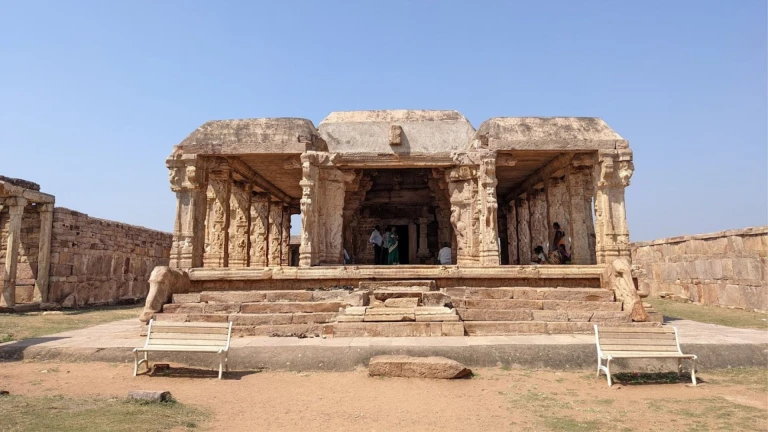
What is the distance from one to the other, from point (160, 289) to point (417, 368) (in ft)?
16.9

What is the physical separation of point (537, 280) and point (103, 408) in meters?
7.36

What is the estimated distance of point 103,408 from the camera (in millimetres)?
4102

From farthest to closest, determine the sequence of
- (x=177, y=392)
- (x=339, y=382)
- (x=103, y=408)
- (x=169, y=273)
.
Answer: (x=169, y=273), (x=339, y=382), (x=177, y=392), (x=103, y=408)

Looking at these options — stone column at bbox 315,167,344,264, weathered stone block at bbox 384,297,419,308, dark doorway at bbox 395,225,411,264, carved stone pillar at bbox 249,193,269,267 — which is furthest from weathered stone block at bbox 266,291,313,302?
dark doorway at bbox 395,225,411,264

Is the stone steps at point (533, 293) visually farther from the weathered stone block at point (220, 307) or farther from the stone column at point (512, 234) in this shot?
the stone column at point (512, 234)

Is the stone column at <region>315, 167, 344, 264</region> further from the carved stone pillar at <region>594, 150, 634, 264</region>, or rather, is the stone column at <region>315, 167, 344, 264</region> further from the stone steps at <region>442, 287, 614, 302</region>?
the carved stone pillar at <region>594, 150, 634, 264</region>

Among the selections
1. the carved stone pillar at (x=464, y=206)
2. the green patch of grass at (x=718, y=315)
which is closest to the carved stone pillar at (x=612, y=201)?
the green patch of grass at (x=718, y=315)

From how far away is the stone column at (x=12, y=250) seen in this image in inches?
505

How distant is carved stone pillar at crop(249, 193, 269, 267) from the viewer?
15.6 meters

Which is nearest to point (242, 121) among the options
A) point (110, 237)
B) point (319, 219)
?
point (319, 219)

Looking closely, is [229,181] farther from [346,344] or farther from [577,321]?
[577,321]

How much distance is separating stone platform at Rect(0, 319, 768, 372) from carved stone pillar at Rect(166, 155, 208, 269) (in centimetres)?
357

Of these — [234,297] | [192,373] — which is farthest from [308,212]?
[192,373]

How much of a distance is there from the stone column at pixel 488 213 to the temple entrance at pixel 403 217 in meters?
4.51
